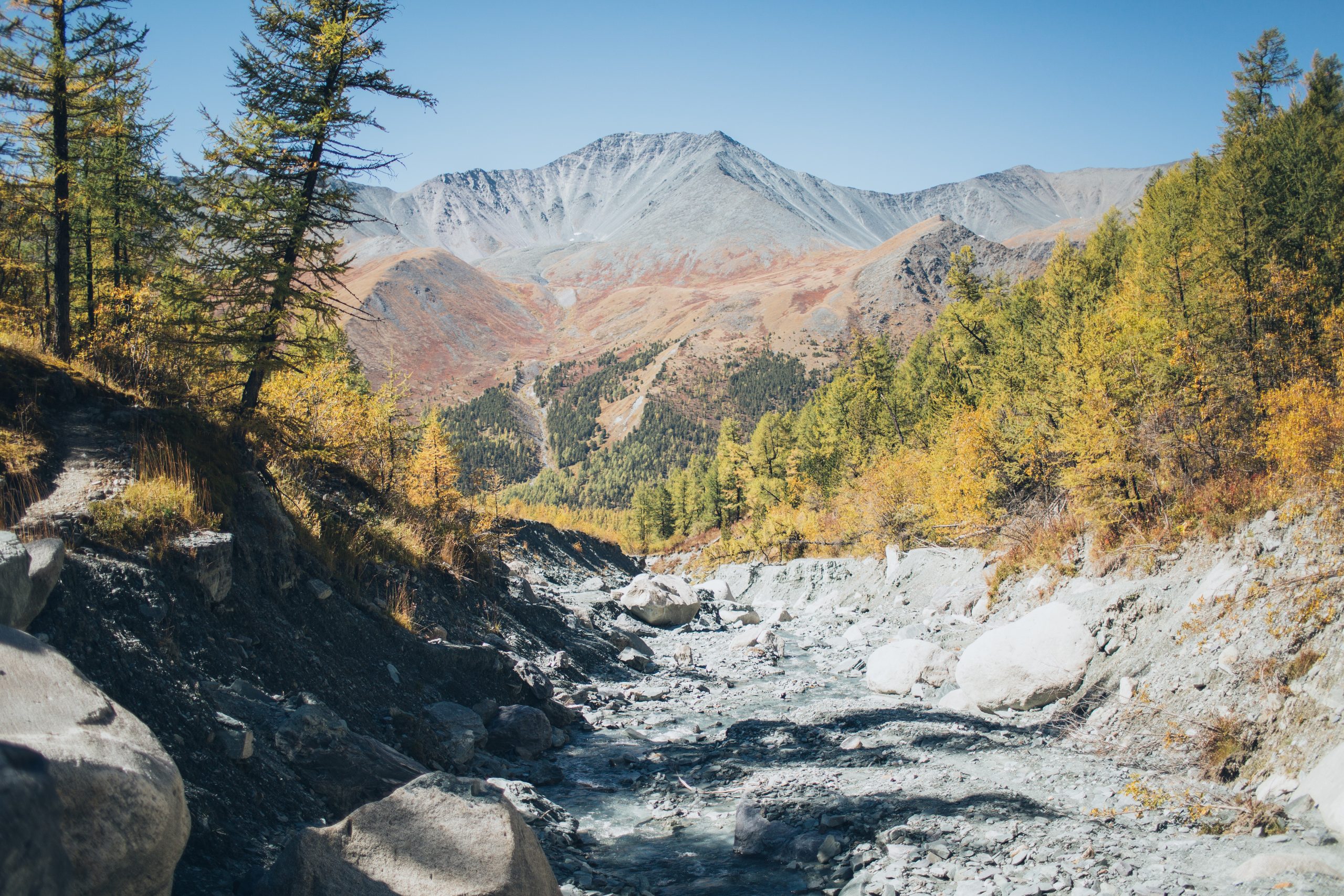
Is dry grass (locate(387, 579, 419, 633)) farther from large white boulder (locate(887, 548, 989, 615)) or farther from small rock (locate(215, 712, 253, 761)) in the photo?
large white boulder (locate(887, 548, 989, 615))

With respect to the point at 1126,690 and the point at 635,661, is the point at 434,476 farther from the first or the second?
the point at 1126,690

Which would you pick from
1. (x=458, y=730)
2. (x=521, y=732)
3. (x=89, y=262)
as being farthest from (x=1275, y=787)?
(x=89, y=262)

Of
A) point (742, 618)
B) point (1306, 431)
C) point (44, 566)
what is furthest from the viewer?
point (742, 618)

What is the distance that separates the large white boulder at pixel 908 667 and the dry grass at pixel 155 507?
1419 cm

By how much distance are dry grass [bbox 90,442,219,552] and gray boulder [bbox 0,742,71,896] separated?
575 cm

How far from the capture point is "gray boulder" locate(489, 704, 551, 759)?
11641 mm

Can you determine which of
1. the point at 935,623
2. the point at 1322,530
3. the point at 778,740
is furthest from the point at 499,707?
A: the point at 935,623

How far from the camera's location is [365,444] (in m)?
19.0

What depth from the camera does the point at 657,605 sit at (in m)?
29.4

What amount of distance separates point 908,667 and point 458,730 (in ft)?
35.0

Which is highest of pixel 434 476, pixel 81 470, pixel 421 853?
pixel 81 470

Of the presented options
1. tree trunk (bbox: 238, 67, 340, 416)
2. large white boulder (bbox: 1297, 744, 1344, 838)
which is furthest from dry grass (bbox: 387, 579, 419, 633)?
large white boulder (bbox: 1297, 744, 1344, 838)

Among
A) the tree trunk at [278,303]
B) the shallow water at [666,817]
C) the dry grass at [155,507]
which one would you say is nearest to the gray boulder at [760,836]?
the shallow water at [666,817]

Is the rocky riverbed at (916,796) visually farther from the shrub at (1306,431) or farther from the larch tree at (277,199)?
the larch tree at (277,199)
